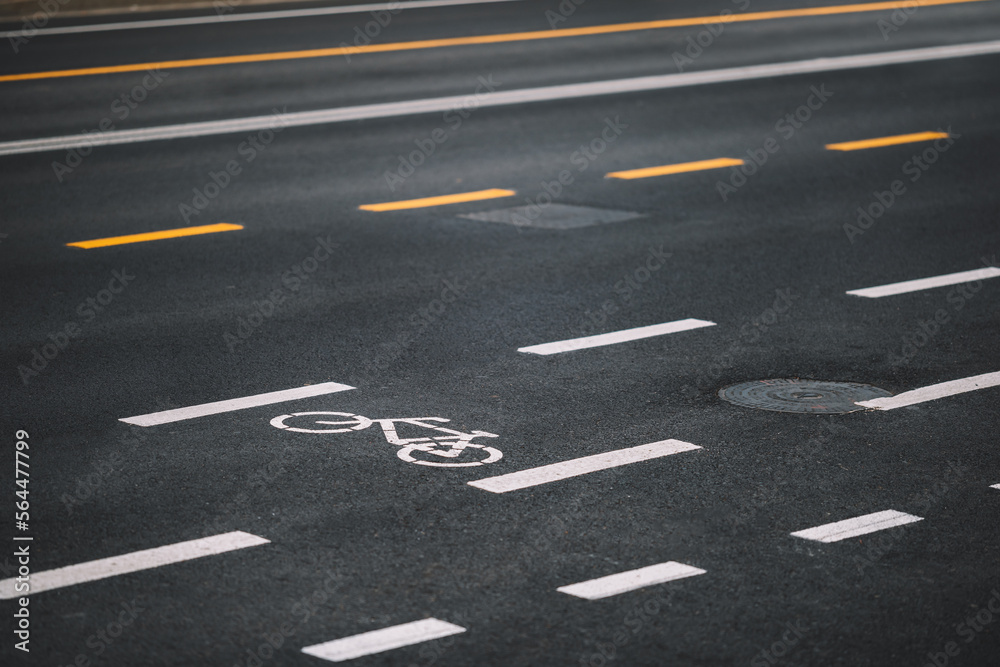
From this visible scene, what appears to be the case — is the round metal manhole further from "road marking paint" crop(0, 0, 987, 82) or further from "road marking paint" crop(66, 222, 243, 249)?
"road marking paint" crop(0, 0, 987, 82)

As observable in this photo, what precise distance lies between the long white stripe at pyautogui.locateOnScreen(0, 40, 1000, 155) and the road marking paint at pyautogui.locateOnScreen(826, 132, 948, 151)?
391cm

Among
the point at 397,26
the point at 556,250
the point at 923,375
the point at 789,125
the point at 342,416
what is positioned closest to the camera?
the point at 342,416

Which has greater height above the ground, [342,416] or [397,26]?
[397,26]

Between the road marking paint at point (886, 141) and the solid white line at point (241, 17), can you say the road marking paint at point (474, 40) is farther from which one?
the road marking paint at point (886, 141)

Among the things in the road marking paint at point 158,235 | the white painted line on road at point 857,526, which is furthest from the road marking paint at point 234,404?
the road marking paint at point 158,235

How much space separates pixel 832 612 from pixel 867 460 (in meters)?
1.90

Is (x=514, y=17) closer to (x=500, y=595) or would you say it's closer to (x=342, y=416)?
(x=342, y=416)

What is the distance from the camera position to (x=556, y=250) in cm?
1230

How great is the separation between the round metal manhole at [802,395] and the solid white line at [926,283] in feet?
7.45

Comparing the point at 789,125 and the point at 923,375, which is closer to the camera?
the point at 923,375

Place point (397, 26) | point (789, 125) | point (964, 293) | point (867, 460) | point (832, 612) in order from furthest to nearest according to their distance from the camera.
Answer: point (397, 26), point (789, 125), point (964, 293), point (867, 460), point (832, 612)

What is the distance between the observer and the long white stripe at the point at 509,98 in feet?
53.8

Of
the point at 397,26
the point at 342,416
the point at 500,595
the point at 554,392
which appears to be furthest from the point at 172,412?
the point at 397,26

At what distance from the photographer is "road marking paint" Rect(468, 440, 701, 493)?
7.28 meters
